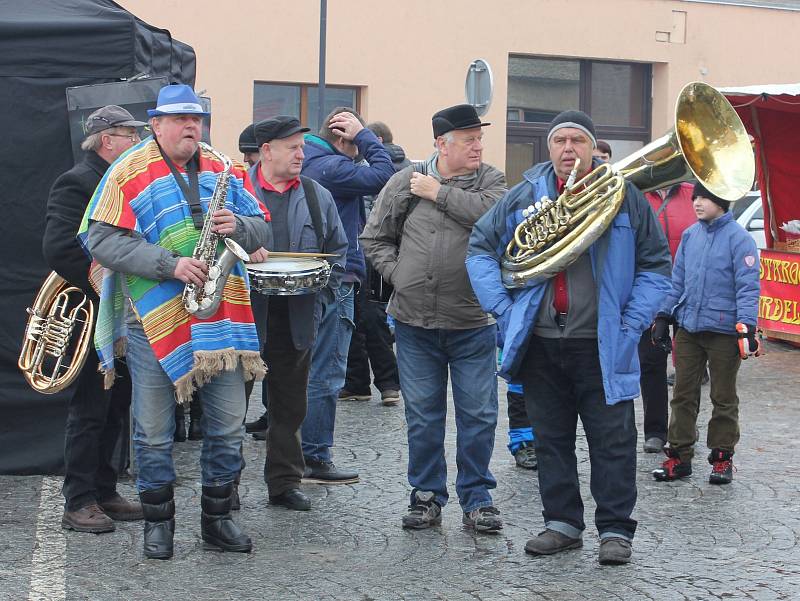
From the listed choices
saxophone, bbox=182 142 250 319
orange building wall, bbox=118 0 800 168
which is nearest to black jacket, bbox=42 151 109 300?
saxophone, bbox=182 142 250 319

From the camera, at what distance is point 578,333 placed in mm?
5859

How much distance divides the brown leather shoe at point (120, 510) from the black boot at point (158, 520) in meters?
0.65

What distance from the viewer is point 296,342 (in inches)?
261

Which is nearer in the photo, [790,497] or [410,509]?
[410,509]

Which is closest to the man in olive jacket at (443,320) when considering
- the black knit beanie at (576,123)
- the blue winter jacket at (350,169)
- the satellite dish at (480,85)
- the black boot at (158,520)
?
the black knit beanie at (576,123)

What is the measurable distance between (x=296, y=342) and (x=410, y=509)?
981 millimetres

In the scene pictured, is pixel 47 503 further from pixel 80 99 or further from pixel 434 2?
pixel 434 2

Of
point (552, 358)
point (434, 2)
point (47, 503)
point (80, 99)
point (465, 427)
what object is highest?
point (434, 2)

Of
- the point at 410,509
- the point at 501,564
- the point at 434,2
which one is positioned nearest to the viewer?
the point at 501,564

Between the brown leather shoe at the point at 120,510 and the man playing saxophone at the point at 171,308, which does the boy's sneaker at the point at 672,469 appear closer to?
the man playing saxophone at the point at 171,308

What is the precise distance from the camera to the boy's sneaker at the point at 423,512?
20.8 feet

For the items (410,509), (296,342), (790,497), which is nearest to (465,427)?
(410,509)

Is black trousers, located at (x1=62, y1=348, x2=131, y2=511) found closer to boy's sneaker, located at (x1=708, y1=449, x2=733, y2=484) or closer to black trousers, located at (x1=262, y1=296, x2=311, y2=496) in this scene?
black trousers, located at (x1=262, y1=296, x2=311, y2=496)

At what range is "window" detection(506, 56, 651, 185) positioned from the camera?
2173 centimetres
